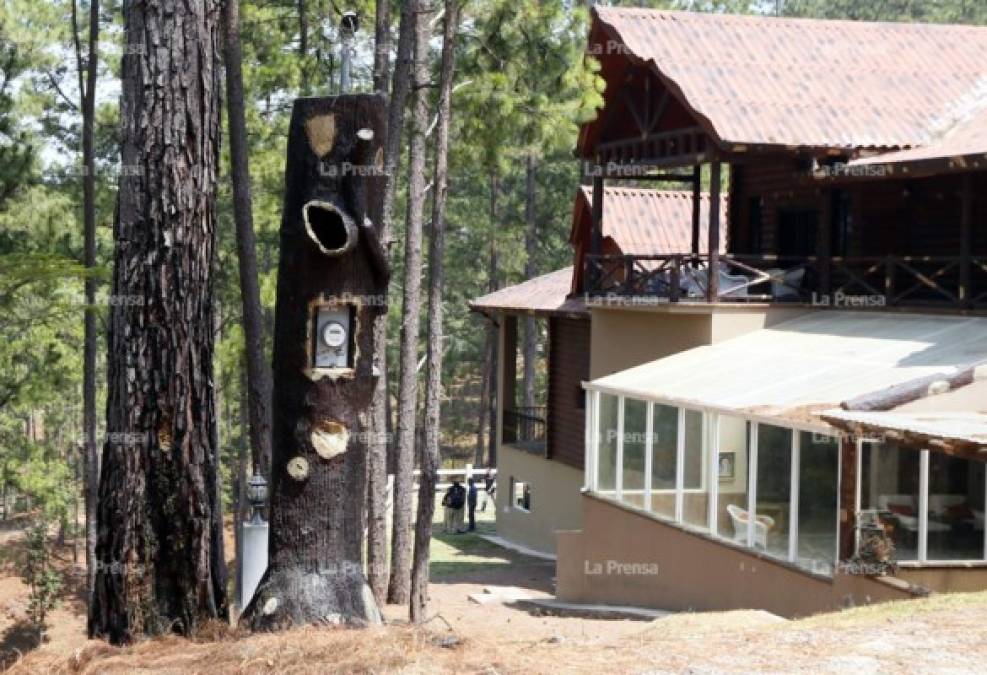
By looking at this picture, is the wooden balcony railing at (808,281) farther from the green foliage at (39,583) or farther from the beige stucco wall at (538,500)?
the green foliage at (39,583)

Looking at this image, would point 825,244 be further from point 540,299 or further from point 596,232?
point 540,299

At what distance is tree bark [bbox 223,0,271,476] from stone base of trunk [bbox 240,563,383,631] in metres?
9.53

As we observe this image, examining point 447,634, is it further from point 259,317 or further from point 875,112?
point 875,112

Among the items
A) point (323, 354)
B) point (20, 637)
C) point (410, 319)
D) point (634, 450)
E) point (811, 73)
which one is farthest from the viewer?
point (811, 73)

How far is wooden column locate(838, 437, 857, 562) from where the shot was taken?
14.0m

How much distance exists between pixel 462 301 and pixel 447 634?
44.9 m

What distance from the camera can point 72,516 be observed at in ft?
131

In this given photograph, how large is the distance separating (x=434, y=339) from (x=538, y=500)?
10768 mm

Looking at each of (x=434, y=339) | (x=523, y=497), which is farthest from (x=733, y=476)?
(x=523, y=497)

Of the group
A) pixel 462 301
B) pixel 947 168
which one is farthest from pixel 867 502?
pixel 462 301

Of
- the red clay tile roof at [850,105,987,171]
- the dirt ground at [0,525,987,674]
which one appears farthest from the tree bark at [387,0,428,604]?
the dirt ground at [0,525,987,674]

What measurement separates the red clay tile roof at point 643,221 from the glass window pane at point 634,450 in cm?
933

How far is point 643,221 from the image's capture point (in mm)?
29500

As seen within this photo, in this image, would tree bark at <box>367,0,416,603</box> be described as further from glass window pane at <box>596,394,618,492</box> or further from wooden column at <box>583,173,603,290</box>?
wooden column at <box>583,173,603,290</box>
